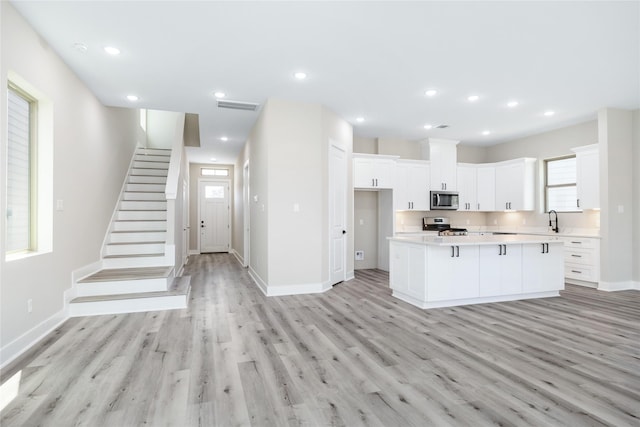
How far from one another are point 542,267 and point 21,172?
6333 mm

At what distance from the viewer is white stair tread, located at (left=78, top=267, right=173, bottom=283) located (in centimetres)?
431

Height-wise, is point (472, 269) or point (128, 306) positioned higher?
point (472, 269)

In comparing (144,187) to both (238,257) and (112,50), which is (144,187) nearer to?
(238,257)

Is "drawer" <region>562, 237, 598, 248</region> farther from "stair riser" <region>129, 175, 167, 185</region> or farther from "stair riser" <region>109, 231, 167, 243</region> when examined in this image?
"stair riser" <region>129, 175, 167, 185</region>

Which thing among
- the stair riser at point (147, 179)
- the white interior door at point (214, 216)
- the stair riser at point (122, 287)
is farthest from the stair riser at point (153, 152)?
the stair riser at point (122, 287)

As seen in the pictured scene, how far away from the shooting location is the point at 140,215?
20.1 ft

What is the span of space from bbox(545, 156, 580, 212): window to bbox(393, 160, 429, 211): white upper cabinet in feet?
7.85

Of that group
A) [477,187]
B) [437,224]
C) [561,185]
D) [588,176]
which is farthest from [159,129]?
[588,176]

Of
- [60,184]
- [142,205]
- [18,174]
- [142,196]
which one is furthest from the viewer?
[142,196]

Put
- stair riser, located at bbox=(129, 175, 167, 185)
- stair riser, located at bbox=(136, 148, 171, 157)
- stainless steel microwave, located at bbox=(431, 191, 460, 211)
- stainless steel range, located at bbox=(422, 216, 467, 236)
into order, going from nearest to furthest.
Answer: stair riser, located at bbox=(129, 175, 167, 185) → stainless steel microwave, located at bbox=(431, 191, 460, 211) → stainless steel range, located at bbox=(422, 216, 467, 236) → stair riser, located at bbox=(136, 148, 171, 157)

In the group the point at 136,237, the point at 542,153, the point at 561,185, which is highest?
the point at 542,153

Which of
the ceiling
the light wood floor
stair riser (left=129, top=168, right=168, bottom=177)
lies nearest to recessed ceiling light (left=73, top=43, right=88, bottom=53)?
the ceiling

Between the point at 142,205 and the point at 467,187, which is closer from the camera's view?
the point at 142,205

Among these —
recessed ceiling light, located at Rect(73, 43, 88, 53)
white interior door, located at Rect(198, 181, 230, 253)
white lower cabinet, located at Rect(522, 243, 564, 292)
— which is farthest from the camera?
white interior door, located at Rect(198, 181, 230, 253)
